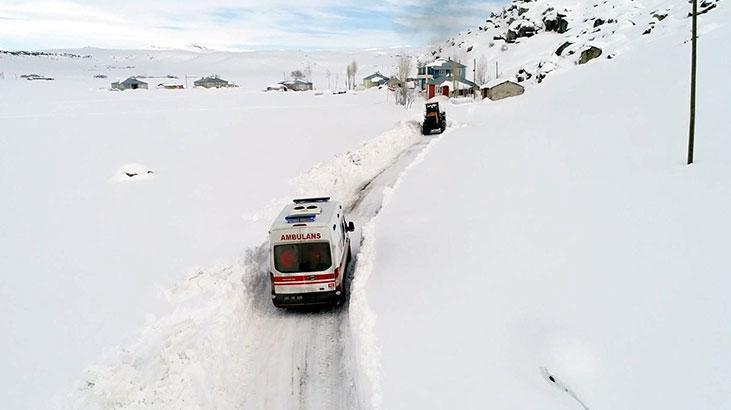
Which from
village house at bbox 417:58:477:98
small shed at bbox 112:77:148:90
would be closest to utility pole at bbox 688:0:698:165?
village house at bbox 417:58:477:98

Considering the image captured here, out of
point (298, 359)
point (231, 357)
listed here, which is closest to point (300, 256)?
point (298, 359)

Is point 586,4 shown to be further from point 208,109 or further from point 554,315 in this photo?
point 554,315

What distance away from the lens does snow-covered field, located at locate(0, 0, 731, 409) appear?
28.1ft

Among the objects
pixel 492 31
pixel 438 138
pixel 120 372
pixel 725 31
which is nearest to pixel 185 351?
pixel 120 372

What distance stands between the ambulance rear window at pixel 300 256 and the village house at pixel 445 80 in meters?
66.9

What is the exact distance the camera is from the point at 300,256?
11.7m

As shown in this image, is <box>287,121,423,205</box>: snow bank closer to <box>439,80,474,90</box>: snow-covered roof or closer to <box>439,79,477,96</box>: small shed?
<box>439,79,477,96</box>: small shed

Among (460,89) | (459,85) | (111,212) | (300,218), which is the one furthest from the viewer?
(459,85)

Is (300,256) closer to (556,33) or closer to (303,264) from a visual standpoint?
(303,264)

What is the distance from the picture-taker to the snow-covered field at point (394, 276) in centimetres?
858

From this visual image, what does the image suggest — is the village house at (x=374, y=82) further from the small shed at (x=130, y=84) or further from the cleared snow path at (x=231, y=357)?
the cleared snow path at (x=231, y=357)

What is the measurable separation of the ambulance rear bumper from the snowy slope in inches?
33.6

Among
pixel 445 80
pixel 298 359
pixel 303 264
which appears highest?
pixel 445 80

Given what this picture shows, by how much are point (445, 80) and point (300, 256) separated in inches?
3029
